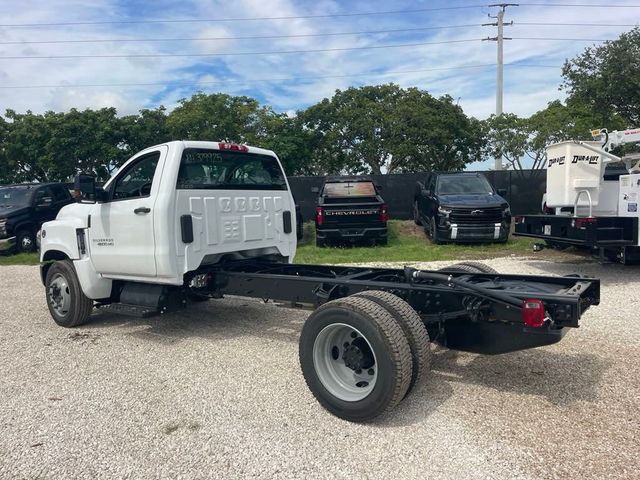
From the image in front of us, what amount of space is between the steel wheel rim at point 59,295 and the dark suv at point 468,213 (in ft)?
30.5

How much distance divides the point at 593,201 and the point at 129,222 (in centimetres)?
692

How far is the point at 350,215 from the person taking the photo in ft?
46.1

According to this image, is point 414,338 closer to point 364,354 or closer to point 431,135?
point 364,354

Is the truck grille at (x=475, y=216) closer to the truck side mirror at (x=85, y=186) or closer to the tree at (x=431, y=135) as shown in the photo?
the truck side mirror at (x=85, y=186)

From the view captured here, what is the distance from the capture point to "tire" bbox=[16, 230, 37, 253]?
15.5 meters

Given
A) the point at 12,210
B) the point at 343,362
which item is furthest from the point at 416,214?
the point at 343,362

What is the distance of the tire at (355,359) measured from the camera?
11.7 feet

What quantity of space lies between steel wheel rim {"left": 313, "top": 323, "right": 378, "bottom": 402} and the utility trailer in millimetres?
5452

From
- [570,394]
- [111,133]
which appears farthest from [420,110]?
[570,394]

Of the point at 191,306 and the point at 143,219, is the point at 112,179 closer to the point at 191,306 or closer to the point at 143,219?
the point at 143,219

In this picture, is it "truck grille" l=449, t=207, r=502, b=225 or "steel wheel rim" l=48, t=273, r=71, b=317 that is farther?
"truck grille" l=449, t=207, r=502, b=225

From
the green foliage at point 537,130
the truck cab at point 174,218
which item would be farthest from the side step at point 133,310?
the green foliage at point 537,130

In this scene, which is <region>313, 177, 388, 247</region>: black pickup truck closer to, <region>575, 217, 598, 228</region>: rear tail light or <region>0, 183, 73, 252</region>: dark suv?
<region>575, 217, 598, 228</region>: rear tail light

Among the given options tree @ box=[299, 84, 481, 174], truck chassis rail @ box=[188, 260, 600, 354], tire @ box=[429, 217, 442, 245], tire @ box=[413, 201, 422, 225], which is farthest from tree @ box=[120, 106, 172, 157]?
truck chassis rail @ box=[188, 260, 600, 354]
